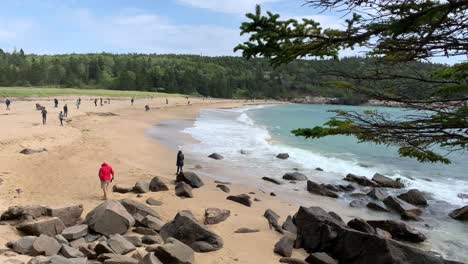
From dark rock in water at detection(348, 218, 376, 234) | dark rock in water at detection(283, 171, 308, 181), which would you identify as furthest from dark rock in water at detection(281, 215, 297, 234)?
dark rock in water at detection(283, 171, 308, 181)

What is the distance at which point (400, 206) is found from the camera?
19.2m

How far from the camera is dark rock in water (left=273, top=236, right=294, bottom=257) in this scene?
11930mm

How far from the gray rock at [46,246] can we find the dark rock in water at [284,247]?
5.83 meters

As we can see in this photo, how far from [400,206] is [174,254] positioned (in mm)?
13103

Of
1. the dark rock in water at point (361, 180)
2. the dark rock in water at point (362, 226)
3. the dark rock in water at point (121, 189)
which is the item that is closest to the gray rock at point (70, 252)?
the dark rock in water at point (121, 189)

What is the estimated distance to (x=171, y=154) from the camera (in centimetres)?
2958

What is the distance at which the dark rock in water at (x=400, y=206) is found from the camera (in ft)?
62.2

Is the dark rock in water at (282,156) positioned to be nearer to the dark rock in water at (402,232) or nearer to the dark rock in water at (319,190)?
the dark rock in water at (319,190)

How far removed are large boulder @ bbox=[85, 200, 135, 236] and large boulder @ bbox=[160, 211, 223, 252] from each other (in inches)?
43.0

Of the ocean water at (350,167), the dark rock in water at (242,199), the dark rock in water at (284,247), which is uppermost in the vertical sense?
the dark rock in water at (284,247)

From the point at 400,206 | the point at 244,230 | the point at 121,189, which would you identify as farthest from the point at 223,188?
the point at 400,206

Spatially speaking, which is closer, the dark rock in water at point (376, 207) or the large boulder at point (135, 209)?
the large boulder at point (135, 209)

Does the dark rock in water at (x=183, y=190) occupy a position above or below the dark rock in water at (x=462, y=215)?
above

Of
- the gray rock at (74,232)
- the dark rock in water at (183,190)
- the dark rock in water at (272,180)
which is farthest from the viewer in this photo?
the dark rock in water at (272,180)
